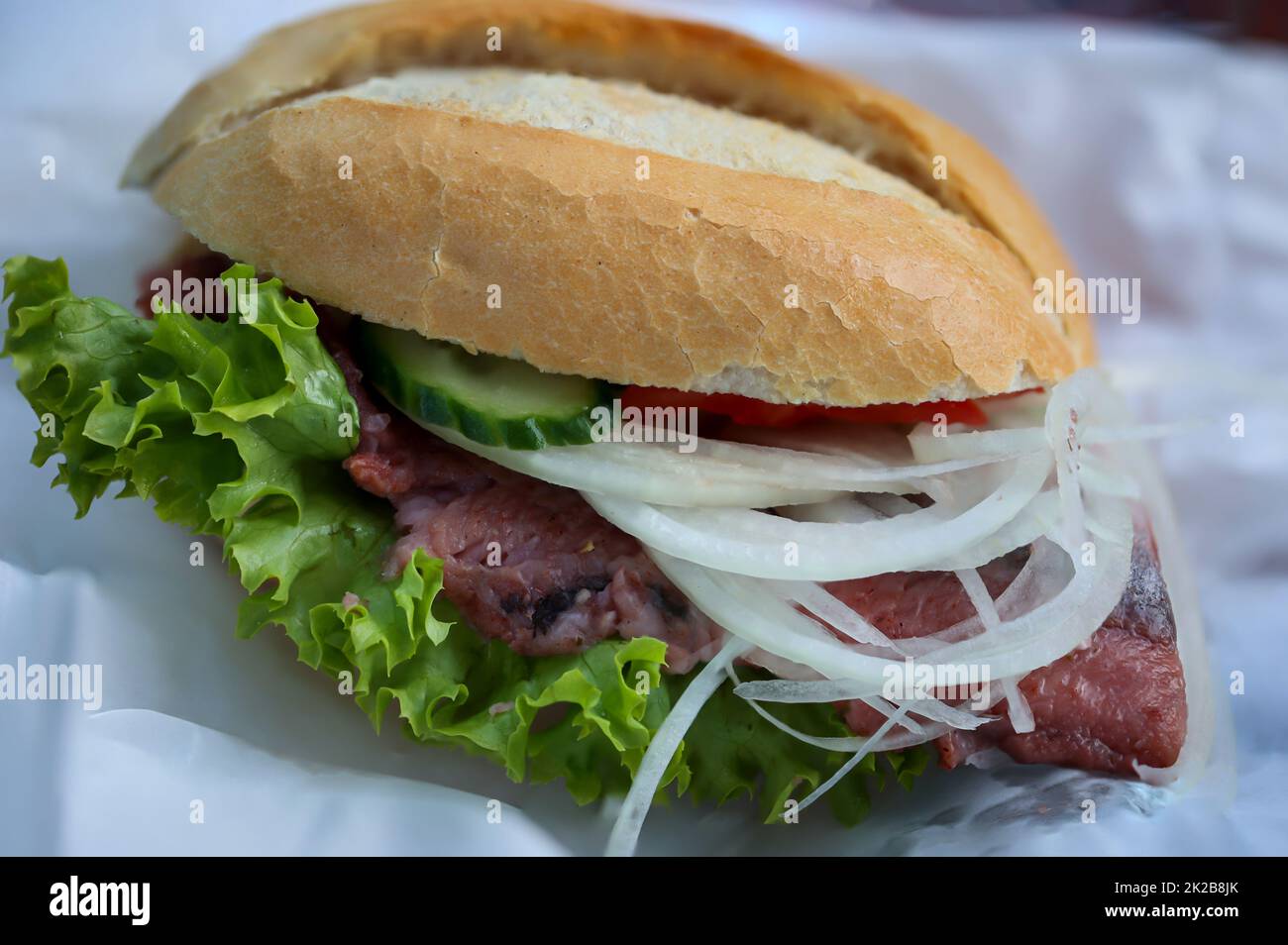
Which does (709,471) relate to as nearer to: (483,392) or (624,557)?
(624,557)

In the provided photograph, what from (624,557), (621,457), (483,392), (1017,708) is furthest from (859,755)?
(483,392)

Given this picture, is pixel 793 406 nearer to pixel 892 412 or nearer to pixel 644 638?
pixel 892 412

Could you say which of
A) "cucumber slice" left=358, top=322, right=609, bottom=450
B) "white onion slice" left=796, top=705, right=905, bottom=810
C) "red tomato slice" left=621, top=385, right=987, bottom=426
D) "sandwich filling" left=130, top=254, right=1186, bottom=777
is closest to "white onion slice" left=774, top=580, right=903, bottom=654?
"sandwich filling" left=130, top=254, right=1186, bottom=777

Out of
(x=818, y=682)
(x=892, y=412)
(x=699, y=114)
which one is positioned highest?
(x=699, y=114)

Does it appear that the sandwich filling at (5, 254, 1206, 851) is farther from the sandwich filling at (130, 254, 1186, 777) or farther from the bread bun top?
the bread bun top

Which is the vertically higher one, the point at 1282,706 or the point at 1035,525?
the point at 1035,525

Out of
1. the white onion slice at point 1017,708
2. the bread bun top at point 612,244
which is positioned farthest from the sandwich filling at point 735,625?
the bread bun top at point 612,244

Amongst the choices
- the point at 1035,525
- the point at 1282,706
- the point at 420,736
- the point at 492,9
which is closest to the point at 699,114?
the point at 492,9
